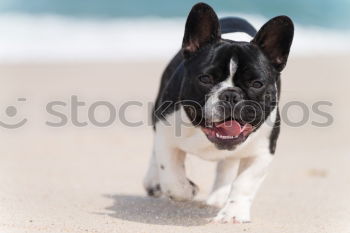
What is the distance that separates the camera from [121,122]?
12.9 m

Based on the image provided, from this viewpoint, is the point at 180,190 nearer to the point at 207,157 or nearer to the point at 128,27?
the point at 207,157

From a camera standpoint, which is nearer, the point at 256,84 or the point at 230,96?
the point at 230,96

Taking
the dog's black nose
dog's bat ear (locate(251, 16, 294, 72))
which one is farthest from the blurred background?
the dog's black nose

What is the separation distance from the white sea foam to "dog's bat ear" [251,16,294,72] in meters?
11.9

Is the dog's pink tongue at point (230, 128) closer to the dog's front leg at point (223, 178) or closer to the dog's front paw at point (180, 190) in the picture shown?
the dog's front paw at point (180, 190)

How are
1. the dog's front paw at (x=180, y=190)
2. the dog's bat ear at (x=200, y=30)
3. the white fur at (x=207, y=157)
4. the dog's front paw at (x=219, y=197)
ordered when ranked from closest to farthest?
the dog's bat ear at (x=200, y=30) → the white fur at (x=207, y=157) → the dog's front paw at (x=180, y=190) → the dog's front paw at (x=219, y=197)

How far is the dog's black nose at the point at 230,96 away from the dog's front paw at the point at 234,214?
0.92 metres

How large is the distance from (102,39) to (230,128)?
1580cm

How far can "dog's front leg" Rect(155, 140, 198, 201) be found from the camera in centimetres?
617

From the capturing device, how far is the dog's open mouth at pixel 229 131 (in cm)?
554

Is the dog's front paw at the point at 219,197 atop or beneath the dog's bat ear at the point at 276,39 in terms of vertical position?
beneath

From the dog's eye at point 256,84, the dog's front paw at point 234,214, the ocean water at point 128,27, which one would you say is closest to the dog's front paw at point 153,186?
the dog's front paw at point 234,214

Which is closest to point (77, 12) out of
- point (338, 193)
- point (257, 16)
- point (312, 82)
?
point (257, 16)

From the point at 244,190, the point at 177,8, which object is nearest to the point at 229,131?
the point at 244,190
